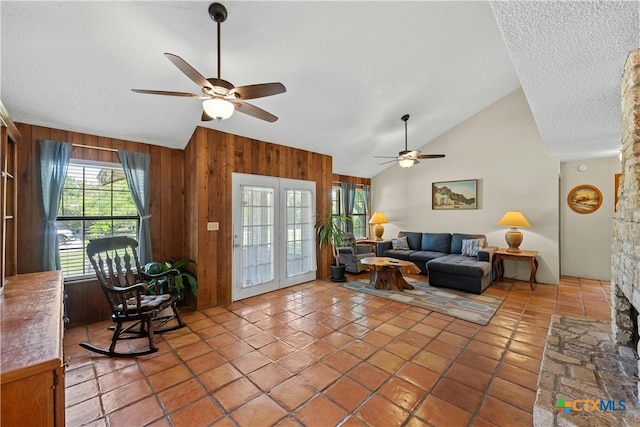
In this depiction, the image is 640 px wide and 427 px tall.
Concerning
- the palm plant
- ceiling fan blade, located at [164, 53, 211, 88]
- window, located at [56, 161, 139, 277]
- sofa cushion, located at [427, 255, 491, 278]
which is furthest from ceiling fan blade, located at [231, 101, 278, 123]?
sofa cushion, located at [427, 255, 491, 278]

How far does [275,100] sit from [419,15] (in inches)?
73.8

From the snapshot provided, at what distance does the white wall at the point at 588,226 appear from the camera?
15.5 feet

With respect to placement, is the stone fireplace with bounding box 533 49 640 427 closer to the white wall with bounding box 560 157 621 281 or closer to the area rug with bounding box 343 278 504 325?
the area rug with bounding box 343 278 504 325

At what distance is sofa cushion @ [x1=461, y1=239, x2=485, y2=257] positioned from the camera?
16.3 ft

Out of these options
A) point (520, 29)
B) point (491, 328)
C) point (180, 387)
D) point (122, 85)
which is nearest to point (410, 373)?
point (491, 328)

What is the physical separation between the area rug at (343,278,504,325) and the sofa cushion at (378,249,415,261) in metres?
0.89

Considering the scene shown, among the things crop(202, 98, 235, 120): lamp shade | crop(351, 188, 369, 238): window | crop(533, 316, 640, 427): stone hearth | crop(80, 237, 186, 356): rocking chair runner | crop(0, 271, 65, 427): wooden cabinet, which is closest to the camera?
crop(0, 271, 65, 427): wooden cabinet

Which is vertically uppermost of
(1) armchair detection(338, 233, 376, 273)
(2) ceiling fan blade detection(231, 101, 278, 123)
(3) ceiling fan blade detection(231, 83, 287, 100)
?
(3) ceiling fan blade detection(231, 83, 287, 100)

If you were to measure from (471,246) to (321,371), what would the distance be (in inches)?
166

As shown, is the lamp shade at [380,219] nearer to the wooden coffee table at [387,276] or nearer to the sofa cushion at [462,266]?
the sofa cushion at [462,266]

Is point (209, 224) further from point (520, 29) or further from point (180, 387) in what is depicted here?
point (520, 29)

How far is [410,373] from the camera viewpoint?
6.97 feet

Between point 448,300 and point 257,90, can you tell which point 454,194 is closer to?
point 448,300

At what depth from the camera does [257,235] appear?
419 centimetres
